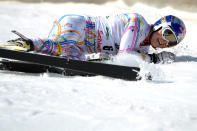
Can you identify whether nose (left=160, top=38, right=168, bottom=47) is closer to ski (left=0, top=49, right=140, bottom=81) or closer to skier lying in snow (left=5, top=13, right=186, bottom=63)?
skier lying in snow (left=5, top=13, right=186, bottom=63)

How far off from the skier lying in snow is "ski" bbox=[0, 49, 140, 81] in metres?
0.24

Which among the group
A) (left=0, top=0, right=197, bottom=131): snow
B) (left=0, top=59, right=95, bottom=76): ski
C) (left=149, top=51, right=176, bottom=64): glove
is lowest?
(left=0, top=0, right=197, bottom=131): snow

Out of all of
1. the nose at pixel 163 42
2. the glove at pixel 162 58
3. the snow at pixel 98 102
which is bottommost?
the snow at pixel 98 102

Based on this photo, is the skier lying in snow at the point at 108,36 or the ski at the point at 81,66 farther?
the skier lying in snow at the point at 108,36

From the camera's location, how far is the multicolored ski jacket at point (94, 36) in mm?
2424

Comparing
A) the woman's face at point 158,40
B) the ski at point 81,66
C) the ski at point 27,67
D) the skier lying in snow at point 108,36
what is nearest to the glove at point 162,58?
the skier lying in snow at point 108,36

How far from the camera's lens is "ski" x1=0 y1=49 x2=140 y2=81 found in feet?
6.75

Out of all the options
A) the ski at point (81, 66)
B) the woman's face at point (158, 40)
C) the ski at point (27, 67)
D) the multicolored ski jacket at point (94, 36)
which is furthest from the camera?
the woman's face at point (158, 40)

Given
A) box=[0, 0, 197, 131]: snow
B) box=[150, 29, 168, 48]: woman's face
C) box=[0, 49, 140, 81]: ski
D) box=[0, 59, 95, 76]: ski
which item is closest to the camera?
box=[0, 0, 197, 131]: snow

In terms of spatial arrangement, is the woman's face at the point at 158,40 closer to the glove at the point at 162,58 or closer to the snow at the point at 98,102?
the glove at the point at 162,58

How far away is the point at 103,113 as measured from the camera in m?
1.31

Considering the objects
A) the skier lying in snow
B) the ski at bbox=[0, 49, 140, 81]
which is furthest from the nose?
the ski at bbox=[0, 49, 140, 81]

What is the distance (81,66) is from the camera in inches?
83.0

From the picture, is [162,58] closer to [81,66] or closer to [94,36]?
[94,36]
